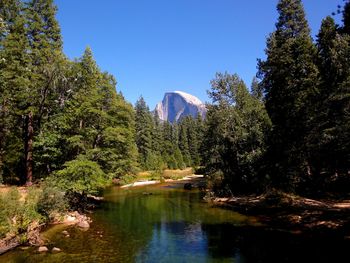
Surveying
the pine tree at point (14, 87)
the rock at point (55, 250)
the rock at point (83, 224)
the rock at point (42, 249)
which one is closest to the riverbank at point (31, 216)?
the rock at point (83, 224)

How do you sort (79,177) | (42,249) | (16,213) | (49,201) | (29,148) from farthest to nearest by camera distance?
1. (29,148)
2. (79,177)
3. (49,201)
4. (16,213)
5. (42,249)

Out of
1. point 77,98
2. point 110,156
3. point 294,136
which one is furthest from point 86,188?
point 294,136

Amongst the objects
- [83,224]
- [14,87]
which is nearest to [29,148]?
[14,87]

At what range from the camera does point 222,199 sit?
41.6 metres

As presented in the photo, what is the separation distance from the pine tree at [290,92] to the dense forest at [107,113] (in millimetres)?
101

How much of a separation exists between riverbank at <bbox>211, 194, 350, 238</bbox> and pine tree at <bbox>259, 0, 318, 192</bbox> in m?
3.42

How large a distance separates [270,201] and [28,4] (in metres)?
33.7

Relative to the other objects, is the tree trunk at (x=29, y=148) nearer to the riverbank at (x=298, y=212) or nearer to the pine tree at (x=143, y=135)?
the riverbank at (x=298, y=212)

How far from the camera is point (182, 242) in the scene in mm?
23750

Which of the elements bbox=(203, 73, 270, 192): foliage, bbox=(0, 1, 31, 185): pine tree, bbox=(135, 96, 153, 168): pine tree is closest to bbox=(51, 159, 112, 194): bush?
bbox=(0, 1, 31, 185): pine tree

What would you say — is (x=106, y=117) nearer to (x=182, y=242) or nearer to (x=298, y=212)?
(x=182, y=242)

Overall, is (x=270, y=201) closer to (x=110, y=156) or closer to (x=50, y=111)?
(x=110, y=156)

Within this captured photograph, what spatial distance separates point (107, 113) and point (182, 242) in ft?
61.5

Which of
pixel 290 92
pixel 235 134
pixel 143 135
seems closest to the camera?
pixel 290 92
